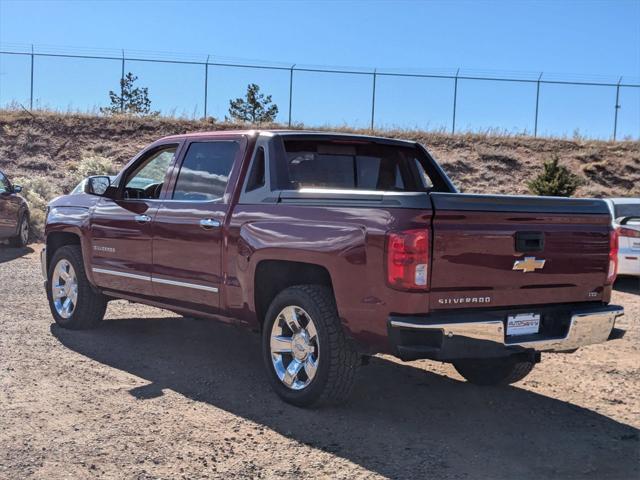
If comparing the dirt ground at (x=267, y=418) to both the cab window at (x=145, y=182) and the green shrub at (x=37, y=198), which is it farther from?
the green shrub at (x=37, y=198)

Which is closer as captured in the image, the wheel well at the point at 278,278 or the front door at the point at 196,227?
the wheel well at the point at 278,278

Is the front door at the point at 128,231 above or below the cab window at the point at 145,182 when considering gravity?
below

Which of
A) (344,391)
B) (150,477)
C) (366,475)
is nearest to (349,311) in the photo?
(344,391)

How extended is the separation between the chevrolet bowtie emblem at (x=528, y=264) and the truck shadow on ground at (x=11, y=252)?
10.9m

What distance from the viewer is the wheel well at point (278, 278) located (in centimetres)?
523

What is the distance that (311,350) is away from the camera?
5.14 metres

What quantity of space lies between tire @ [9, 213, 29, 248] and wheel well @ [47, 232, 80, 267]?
7512mm

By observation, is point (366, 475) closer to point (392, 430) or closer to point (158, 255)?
point (392, 430)

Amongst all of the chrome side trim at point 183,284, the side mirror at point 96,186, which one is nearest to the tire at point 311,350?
the chrome side trim at point 183,284

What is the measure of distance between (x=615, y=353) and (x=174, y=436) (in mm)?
4840

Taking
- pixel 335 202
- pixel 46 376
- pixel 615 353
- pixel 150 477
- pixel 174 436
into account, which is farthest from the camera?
pixel 615 353

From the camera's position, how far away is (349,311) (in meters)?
4.75

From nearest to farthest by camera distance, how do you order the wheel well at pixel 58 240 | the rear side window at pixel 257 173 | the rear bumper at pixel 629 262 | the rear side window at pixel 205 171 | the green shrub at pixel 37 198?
the rear side window at pixel 257 173
the rear side window at pixel 205 171
the wheel well at pixel 58 240
the rear bumper at pixel 629 262
the green shrub at pixel 37 198

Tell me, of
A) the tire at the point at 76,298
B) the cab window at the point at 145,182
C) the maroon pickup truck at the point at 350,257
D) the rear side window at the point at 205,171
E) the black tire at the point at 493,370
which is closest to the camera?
the maroon pickup truck at the point at 350,257
